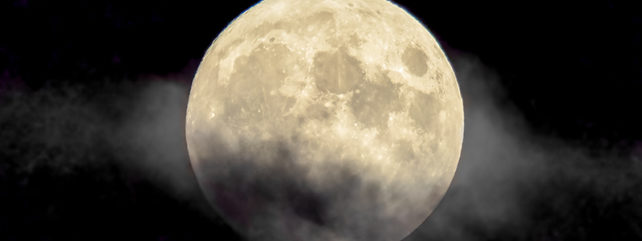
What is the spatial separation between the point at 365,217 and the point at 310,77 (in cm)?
205

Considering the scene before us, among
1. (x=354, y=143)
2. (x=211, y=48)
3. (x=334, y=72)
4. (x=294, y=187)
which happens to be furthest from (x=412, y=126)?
(x=211, y=48)

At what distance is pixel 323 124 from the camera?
20.5 feet

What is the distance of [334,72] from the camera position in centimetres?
630

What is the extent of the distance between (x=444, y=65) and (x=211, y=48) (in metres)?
3.76

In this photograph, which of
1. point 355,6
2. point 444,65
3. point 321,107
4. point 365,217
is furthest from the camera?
point 444,65

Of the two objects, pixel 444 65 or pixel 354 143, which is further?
pixel 444 65

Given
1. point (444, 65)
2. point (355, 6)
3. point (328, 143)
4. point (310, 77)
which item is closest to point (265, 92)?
point (310, 77)

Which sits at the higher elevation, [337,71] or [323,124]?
[337,71]

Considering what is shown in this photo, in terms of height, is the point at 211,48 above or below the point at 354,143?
above

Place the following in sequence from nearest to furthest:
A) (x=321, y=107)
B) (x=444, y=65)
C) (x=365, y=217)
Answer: (x=321, y=107)
(x=365, y=217)
(x=444, y=65)

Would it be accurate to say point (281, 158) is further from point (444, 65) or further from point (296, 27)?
point (444, 65)

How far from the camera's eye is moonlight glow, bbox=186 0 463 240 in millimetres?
6270

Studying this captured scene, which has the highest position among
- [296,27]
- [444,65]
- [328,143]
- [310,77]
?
[444,65]

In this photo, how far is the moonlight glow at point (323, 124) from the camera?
6270 mm
